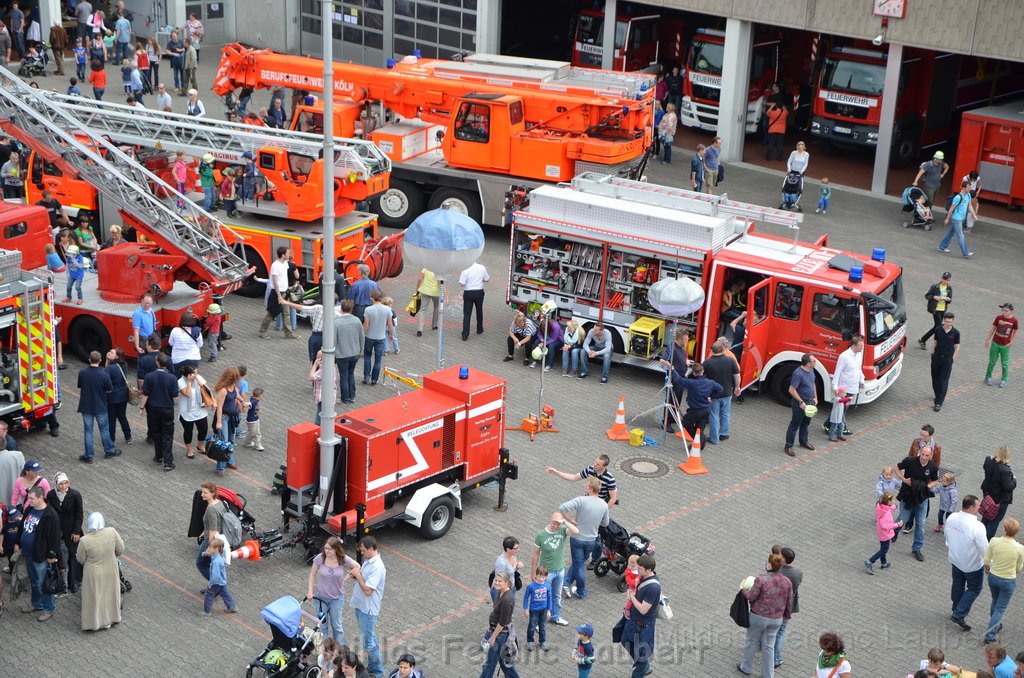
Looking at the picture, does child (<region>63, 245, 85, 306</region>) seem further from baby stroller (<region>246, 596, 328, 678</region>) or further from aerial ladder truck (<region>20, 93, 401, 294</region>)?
baby stroller (<region>246, 596, 328, 678</region>)

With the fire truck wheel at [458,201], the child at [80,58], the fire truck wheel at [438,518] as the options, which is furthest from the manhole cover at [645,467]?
the child at [80,58]

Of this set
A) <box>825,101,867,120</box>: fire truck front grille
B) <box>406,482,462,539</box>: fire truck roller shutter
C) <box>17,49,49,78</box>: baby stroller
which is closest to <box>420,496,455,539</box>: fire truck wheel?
<box>406,482,462,539</box>: fire truck roller shutter

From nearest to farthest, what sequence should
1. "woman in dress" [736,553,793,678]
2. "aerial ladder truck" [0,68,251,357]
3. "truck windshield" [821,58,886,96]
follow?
"woman in dress" [736,553,793,678] → "aerial ladder truck" [0,68,251,357] → "truck windshield" [821,58,886,96]

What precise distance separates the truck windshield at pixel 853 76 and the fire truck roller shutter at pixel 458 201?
1124 centimetres

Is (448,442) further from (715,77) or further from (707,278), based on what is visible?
(715,77)

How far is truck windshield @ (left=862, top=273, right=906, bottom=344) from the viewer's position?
64.3 ft

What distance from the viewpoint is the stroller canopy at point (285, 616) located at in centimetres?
1302

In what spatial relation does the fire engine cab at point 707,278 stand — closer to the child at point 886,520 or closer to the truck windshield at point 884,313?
the truck windshield at point 884,313

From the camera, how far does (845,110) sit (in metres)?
33.9

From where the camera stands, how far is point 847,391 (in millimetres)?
19203

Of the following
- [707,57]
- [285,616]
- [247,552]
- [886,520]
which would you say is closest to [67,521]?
[247,552]

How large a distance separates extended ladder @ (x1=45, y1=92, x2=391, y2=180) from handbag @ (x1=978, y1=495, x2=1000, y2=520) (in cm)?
1240

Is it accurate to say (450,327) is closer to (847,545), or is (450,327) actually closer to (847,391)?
(847,391)

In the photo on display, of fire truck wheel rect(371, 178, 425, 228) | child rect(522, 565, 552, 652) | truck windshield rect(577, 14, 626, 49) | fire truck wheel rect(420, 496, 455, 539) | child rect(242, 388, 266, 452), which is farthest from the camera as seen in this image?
truck windshield rect(577, 14, 626, 49)
